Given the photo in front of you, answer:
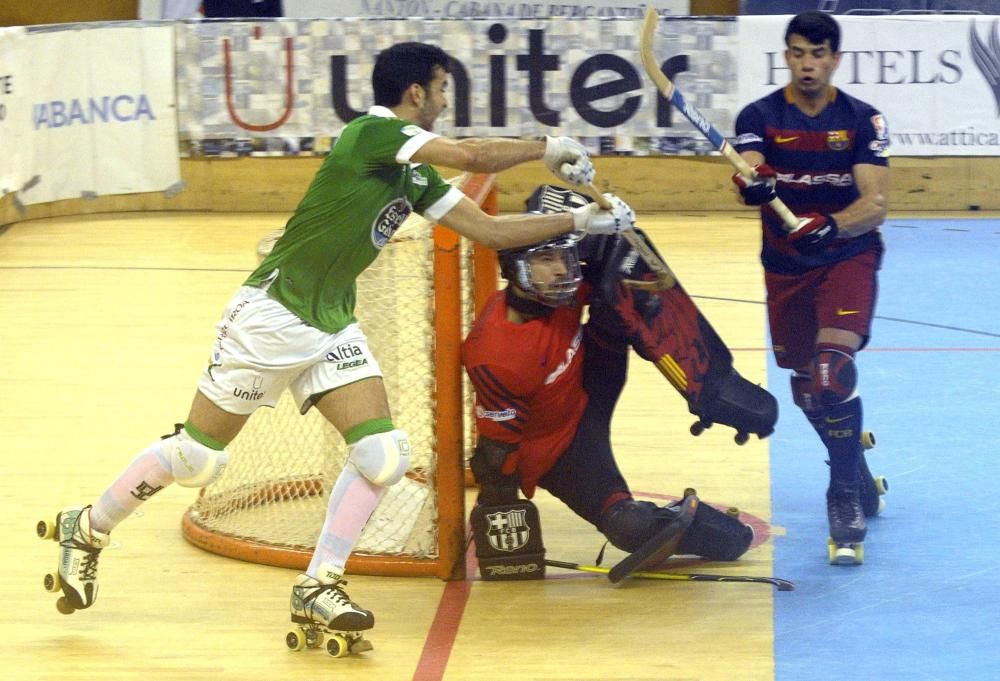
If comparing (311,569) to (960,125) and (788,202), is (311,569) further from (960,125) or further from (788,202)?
(960,125)

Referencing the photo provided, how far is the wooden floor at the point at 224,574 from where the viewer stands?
5.33 metres

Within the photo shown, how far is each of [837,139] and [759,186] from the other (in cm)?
44

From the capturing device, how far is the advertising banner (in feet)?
43.8

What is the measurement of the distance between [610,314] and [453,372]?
25.8 inches

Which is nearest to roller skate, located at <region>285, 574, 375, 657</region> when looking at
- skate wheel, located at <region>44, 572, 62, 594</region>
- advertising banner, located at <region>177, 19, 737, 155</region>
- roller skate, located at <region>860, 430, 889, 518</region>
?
skate wheel, located at <region>44, 572, 62, 594</region>

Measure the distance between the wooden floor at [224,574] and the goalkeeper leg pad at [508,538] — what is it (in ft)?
0.32

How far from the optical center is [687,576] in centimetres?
603

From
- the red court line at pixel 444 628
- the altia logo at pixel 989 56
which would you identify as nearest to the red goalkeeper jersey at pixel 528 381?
the red court line at pixel 444 628

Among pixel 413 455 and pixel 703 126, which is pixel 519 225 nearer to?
pixel 703 126

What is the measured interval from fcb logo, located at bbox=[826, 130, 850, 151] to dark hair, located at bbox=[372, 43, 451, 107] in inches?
71.5

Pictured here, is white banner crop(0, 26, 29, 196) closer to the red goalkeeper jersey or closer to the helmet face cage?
the red goalkeeper jersey

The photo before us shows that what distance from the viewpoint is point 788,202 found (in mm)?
6551

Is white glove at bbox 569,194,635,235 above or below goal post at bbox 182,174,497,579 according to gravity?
above

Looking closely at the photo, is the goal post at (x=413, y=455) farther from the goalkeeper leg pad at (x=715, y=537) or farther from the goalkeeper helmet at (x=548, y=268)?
the goalkeeper leg pad at (x=715, y=537)
